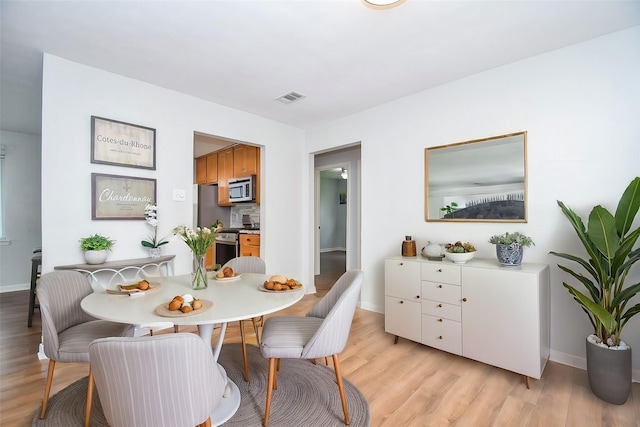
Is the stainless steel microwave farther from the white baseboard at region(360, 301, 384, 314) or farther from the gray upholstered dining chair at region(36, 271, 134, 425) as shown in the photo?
the gray upholstered dining chair at region(36, 271, 134, 425)

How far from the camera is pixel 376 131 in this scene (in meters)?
3.58

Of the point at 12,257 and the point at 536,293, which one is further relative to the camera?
the point at 12,257

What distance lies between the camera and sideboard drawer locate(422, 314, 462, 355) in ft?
7.80

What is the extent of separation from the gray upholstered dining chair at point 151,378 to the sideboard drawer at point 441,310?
79.7 inches

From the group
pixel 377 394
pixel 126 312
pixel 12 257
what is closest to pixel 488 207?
pixel 377 394

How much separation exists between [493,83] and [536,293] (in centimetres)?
188

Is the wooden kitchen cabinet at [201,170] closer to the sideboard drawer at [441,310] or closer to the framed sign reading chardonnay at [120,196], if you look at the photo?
the framed sign reading chardonnay at [120,196]

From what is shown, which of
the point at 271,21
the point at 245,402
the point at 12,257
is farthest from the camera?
the point at 12,257

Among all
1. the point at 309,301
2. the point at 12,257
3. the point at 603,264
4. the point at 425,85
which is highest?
the point at 425,85

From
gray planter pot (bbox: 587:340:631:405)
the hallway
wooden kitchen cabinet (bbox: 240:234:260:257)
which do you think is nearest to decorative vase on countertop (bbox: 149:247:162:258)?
wooden kitchen cabinet (bbox: 240:234:260:257)

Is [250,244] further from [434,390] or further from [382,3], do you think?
[382,3]

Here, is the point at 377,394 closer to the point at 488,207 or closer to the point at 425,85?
the point at 488,207

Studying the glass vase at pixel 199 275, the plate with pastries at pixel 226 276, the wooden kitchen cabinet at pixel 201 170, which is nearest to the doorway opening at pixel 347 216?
the wooden kitchen cabinet at pixel 201 170

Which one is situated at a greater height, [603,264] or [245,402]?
[603,264]
